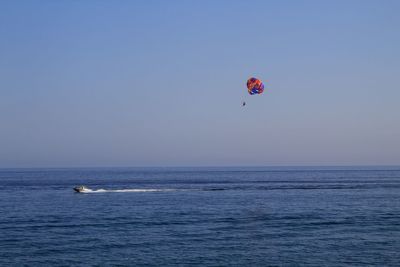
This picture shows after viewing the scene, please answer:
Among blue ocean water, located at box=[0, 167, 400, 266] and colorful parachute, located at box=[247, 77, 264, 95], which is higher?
colorful parachute, located at box=[247, 77, 264, 95]

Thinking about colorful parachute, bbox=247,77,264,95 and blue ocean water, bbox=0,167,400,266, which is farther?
colorful parachute, bbox=247,77,264,95

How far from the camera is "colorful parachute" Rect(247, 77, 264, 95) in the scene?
7756cm

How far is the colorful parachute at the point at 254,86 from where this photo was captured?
77.6 meters

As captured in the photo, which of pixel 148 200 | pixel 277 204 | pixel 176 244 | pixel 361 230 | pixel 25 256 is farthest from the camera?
pixel 148 200

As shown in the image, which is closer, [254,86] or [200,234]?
[200,234]

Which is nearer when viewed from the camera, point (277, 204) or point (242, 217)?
point (242, 217)

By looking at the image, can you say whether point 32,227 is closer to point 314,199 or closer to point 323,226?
point 323,226

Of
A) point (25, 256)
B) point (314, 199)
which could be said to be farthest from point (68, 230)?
point (314, 199)

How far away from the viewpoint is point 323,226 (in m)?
63.8

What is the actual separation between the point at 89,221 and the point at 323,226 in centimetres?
3039

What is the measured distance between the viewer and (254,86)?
3081 inches

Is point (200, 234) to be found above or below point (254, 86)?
below

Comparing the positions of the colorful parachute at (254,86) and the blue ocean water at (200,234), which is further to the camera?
the colorful parachute at (254,86)

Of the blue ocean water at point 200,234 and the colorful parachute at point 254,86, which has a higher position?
the colorful parachute at point 254,86
